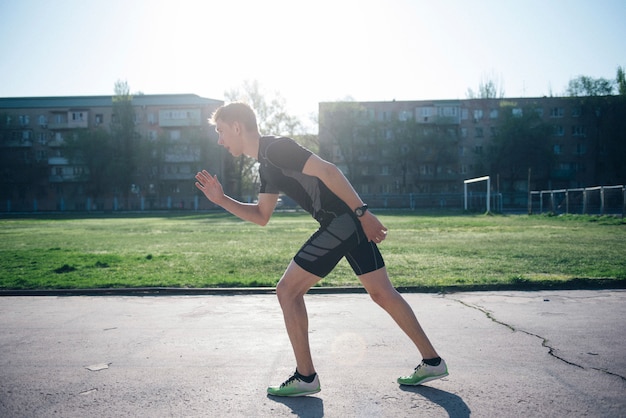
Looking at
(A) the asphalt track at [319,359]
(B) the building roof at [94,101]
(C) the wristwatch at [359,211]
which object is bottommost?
(A) the asphalt track at [319,359]

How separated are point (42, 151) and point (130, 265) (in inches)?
3025

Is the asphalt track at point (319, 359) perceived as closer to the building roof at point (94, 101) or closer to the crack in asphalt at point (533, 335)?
the crack in asphalt at point (533, 335)

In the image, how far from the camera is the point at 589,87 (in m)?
A: 68.2

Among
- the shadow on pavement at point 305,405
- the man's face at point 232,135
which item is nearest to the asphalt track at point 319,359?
the shadow on pavement at point 305,405

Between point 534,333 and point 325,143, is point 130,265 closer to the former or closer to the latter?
point 534,333

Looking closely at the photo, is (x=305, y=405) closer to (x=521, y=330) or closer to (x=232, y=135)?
(x=232, y=135)

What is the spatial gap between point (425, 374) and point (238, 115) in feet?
7.25

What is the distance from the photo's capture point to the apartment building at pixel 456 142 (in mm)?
67062

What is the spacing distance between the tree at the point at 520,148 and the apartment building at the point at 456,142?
195 mm

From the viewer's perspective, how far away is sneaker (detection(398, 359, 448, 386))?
3.35 meters

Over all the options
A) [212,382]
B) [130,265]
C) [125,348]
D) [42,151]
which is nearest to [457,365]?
[212,382]

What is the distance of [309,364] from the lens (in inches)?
130

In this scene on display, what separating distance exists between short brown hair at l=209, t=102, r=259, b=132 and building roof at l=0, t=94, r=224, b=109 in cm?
7272

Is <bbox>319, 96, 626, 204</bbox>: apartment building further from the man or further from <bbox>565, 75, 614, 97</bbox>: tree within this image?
the man
